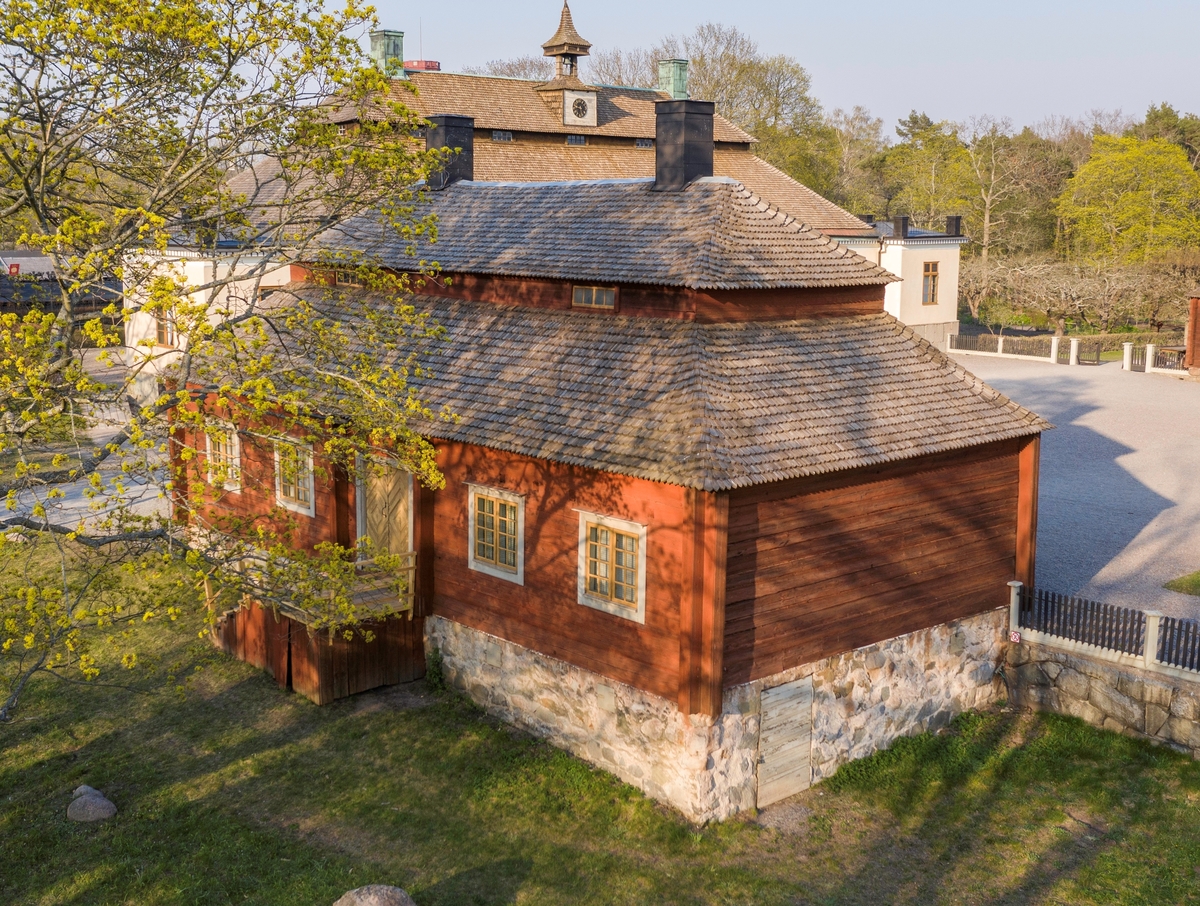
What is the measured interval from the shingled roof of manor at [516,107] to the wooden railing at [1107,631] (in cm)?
2291

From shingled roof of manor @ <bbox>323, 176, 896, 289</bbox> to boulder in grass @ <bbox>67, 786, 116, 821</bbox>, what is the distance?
740cm

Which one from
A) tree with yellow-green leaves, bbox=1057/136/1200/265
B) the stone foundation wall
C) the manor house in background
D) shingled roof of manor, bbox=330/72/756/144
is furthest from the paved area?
tree with yellow-green leaves, bbox=1057/136/1200/265

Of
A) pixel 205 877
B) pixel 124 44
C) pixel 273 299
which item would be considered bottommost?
pixel 205 877

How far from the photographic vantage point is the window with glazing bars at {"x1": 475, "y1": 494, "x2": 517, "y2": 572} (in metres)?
16.1

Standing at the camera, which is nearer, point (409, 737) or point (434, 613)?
point (409, 737)

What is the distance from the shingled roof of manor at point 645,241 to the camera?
630 inches

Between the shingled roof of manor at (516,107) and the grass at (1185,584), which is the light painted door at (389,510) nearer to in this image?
the grass at (1185,584)

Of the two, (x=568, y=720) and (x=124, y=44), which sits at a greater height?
(x=124, y=44)

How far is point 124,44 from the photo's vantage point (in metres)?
12.5

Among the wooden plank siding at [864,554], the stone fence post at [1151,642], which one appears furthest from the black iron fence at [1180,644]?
the wooden plank siding at [864,554]

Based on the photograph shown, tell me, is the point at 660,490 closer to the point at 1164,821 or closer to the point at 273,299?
the point at 1164,821

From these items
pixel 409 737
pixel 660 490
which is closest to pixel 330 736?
pixel 409 737

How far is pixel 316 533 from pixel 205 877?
7.75 meters

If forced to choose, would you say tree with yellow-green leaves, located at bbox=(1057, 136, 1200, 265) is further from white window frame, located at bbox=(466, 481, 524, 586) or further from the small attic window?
white window frame, located at bbox=(466, 481, 524, 586)
